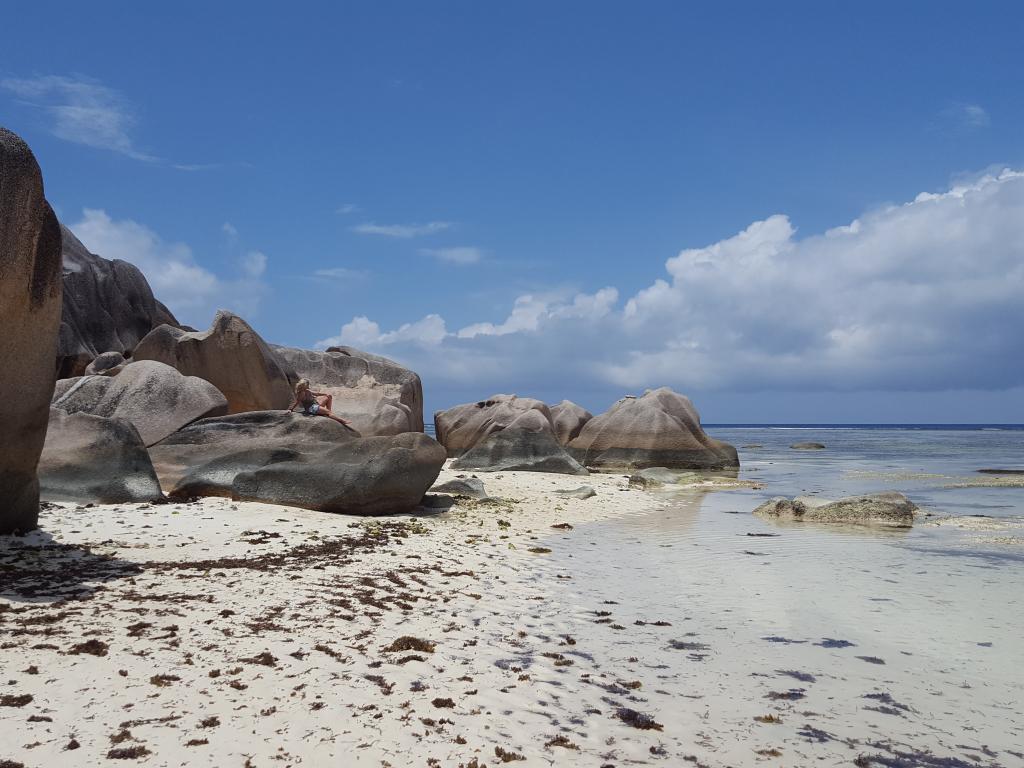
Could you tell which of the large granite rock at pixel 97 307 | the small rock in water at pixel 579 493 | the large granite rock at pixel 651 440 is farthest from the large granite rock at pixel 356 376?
the small rock in water at pixel 579 493

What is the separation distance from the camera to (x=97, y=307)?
90.2 feet

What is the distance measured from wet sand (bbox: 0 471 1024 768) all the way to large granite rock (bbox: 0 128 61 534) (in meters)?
0.62

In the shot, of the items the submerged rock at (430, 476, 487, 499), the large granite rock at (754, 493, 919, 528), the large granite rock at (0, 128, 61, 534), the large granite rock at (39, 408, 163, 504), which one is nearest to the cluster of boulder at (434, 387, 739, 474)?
the submerged rock at (430, 476, 487, 499)

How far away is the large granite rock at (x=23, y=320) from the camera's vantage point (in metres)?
6.95

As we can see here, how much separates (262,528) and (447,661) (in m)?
5.08

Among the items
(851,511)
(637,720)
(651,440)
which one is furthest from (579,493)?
(637,720)

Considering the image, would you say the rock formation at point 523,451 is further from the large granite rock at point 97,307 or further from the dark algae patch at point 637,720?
the dark algae patch at point 637,720

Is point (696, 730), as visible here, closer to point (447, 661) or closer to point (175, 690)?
point (447, 661)

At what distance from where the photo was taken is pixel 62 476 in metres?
10.0

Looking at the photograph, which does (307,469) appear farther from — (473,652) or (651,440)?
(651,440)

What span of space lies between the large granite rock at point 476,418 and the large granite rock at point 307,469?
48.2 ft

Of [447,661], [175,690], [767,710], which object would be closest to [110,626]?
[175,690]

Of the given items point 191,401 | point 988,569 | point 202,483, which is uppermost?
point 191,401

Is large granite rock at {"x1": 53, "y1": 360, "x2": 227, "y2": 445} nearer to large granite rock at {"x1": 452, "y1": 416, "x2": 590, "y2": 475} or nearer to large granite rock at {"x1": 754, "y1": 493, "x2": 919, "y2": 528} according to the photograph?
large granite rock at {"x1": 754, "y1": 493, "x2": 919, "y2": 528}
